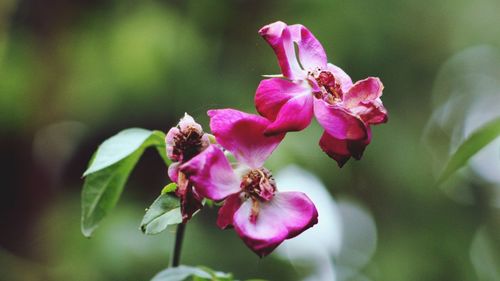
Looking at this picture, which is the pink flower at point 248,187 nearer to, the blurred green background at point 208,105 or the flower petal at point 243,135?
the flower petal at point 243,135

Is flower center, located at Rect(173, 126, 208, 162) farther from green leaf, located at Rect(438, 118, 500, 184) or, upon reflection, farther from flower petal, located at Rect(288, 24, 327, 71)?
green leaf, located at Rect(438, 118, 500, 184)

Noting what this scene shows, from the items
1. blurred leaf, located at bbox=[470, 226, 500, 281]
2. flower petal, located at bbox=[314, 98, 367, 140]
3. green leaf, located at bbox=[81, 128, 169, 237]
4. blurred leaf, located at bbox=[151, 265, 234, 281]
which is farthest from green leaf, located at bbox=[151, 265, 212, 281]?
blurred leaf, located at bbox=[470, 226, 500, 281]

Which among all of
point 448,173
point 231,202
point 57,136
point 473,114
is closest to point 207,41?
point 57,136

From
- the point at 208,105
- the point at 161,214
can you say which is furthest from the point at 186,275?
the point at 208,105

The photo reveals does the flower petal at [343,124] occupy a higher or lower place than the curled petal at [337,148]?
higher

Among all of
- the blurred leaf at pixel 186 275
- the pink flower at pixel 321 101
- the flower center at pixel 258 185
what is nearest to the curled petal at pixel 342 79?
the pink flower at pixel 321 101

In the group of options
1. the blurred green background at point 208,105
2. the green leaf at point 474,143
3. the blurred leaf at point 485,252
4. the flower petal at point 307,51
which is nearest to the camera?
the flower petal at point 307,51
